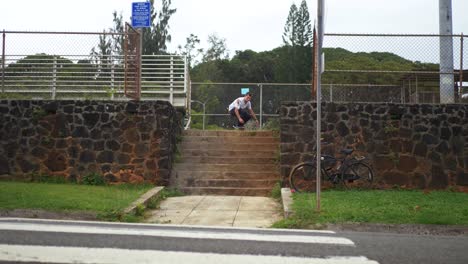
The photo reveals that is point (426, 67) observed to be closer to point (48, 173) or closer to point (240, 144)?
point (240, 144)

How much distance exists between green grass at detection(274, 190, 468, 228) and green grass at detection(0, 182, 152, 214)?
3.11 meters

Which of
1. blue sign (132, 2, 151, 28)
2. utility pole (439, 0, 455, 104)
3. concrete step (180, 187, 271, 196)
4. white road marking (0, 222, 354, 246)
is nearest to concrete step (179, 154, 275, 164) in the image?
concrete step (180, 187, 271, 196)

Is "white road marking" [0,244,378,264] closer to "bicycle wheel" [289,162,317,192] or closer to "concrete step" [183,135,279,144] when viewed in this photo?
"bicycle wheel" [289,162,317,192]

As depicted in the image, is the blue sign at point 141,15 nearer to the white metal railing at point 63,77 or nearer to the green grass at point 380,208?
the white metal railing at point 63,77

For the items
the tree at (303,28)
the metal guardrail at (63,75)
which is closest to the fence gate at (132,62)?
the metal guardrail at (63,75)

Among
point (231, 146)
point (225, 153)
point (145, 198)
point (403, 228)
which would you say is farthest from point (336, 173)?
point (145, 198)

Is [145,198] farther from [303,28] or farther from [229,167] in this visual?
[303,28]

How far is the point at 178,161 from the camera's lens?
12930 mm

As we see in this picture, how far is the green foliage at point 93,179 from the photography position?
39.4 ft

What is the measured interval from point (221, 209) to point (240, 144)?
4.21 meters

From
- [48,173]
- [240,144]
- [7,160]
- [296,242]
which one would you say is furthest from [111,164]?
[296,242]

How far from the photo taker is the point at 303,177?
11.5 m

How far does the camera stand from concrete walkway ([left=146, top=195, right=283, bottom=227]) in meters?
8.52

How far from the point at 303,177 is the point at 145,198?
360 cm
